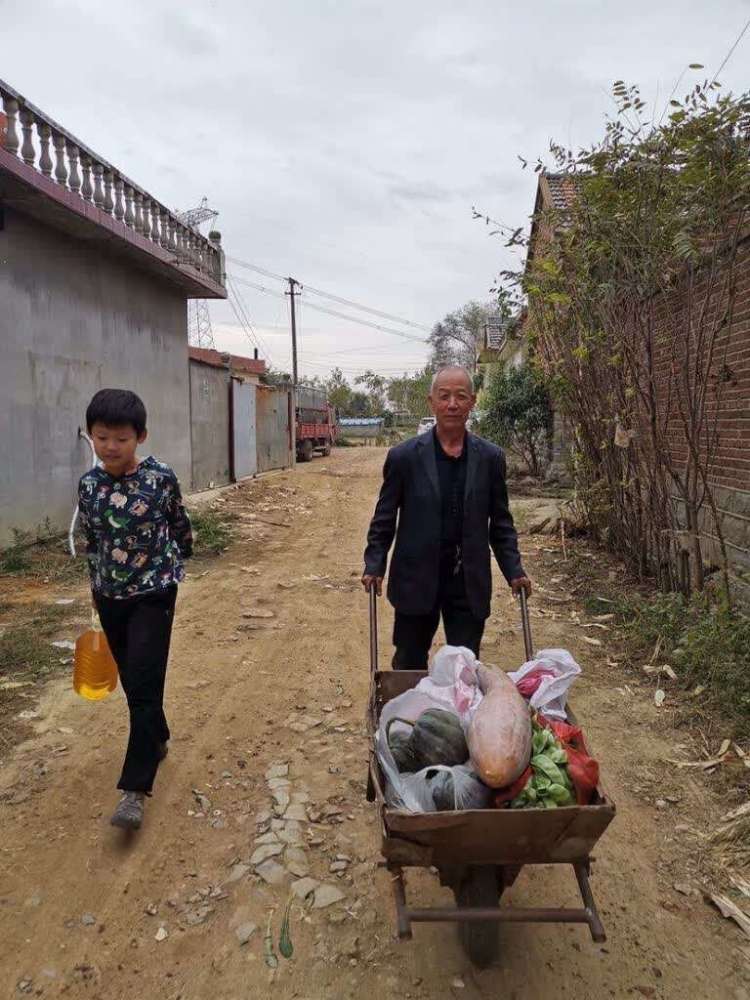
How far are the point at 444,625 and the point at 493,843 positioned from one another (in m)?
1.40

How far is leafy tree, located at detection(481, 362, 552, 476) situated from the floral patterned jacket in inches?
496

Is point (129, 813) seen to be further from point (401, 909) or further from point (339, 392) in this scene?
point (339, 392)

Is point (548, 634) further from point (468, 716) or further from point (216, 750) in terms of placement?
point (468, 716)

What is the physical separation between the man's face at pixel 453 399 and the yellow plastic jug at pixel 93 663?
186cm

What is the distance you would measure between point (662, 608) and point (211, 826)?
3824 millimetres

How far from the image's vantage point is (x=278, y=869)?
2.79m

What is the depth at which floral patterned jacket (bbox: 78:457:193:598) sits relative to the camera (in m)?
2.99

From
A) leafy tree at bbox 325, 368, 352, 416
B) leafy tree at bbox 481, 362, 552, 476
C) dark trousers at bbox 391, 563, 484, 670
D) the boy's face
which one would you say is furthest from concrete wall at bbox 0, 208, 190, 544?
leafy tree at bbox 325, 368, 352, 416

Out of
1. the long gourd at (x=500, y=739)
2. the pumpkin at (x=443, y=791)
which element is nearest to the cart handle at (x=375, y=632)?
the long gourd at (x=500, y=739)

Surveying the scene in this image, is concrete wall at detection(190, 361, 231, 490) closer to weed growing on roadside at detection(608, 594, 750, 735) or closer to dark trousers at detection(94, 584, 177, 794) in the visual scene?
weed growing on roadside at detection(608, 594, 750, 735)

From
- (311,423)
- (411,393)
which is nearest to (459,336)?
(411,393)

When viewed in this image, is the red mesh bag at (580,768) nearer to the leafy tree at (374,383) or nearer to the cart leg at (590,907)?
the cart leg at (590,907)

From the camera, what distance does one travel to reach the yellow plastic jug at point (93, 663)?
323 centimetres

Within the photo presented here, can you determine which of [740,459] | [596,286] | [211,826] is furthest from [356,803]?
[596,286]
